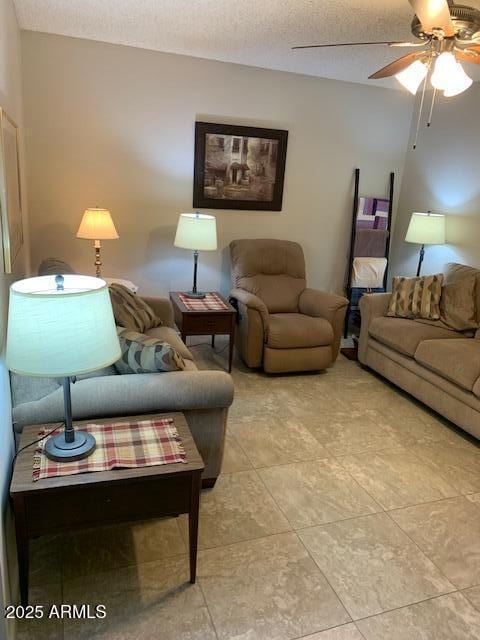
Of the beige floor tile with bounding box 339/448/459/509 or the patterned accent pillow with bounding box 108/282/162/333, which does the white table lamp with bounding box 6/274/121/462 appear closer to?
the patterned accent pillow with bounding box 108/282/162/333

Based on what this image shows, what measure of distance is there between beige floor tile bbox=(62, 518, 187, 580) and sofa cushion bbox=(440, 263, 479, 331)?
104 inches

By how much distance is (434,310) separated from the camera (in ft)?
12.2

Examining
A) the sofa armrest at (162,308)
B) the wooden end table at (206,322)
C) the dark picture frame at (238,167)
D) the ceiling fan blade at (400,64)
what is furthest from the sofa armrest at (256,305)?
the ceiling fan blade at (400,64)

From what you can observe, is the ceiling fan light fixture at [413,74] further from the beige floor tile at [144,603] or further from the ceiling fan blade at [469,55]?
the beige floor tile at [144,603]

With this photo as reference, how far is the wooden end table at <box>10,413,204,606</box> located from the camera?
58.5 inches

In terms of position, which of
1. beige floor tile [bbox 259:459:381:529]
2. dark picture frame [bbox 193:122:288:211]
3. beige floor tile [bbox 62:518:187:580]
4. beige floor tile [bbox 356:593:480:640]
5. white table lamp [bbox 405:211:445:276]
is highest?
dark picture frame [bbox 193:122:288:211]

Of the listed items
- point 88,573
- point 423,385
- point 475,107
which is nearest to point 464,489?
point 423,385

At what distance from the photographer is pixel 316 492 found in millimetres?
2361

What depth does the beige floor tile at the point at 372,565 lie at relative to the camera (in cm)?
178

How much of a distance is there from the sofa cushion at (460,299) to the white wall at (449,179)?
38 centimetres

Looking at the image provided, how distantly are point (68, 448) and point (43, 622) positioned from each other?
601mm

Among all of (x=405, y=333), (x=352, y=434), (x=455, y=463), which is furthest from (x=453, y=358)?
(x=352, y=434)

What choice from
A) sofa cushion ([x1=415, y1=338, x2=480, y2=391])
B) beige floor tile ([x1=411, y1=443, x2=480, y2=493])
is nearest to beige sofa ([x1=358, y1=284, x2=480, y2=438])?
sofa cushion ([x1=415, y1=338, x2=480, y2=391])

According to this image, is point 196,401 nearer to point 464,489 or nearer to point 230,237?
point 464,489
